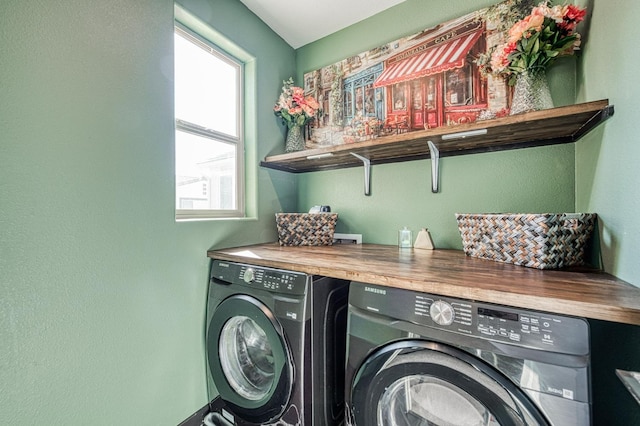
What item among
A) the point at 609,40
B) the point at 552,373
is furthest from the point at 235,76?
the point at 552,373

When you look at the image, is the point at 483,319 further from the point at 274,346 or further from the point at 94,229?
the point at 94,229

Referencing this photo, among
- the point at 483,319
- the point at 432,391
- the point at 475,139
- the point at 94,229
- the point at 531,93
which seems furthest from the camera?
the point at 475,139

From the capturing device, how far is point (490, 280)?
2.74ft

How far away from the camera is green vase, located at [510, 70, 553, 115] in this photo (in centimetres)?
118

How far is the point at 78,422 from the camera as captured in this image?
1.01 meters

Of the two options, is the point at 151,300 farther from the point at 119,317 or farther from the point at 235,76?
the point at 235,76

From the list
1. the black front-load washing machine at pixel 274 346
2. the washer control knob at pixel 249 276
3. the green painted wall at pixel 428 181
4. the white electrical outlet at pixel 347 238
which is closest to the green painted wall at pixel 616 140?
the green painted wall at pixel 428 181

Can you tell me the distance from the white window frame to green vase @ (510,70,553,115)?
1645mm

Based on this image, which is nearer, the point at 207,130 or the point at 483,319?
the point at 483,319

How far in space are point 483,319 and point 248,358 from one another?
122cm

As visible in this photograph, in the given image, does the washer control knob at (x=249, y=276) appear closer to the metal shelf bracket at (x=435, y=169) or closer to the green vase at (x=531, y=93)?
the metal shelf bracket at (x=435, y=169)

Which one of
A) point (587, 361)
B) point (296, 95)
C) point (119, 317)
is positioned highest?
point (296, 95)

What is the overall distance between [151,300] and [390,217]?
149 cm

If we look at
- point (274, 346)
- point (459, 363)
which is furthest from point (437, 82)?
point (274, 346)
